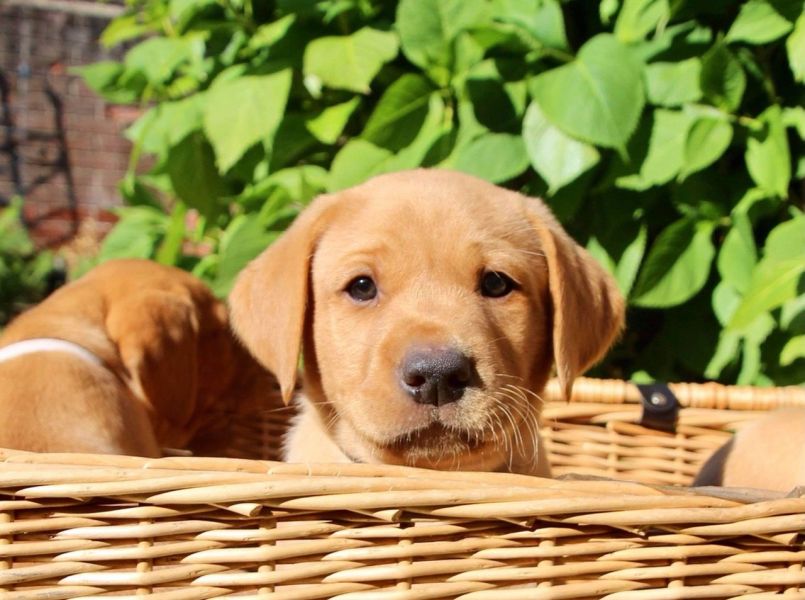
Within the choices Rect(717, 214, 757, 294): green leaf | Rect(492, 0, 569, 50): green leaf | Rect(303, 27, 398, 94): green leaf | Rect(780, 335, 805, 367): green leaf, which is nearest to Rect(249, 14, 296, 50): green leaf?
Rect(303, 27, 398, 94): green leaf

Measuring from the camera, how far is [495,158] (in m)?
3.86

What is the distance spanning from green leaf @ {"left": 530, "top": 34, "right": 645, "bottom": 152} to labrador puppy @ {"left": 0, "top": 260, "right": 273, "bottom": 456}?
1.64 m

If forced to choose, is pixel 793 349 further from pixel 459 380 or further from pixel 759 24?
pixel 459 380

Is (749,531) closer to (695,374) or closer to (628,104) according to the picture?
(628,104)

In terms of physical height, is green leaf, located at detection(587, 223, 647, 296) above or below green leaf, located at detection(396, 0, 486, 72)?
below

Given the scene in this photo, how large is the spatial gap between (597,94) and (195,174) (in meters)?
1.99

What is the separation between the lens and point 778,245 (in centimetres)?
364

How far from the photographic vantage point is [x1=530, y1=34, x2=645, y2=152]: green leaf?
3375mm

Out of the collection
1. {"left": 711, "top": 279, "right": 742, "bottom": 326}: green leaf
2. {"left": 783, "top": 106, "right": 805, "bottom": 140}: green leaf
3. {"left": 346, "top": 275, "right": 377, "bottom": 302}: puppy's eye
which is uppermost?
{"left": 783, "top": 106, "right": 805, "bottom": 140}: green leaf

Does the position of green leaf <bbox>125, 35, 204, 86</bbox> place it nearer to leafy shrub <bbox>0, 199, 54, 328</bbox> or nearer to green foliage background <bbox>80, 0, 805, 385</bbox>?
green foliage background <bbox>80, 0, 805, 385</bbox>

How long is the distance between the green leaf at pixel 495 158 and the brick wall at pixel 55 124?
21.2 feet

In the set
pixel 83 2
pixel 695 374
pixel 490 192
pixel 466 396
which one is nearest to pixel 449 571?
pixel 466 396

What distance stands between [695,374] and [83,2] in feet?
28.0

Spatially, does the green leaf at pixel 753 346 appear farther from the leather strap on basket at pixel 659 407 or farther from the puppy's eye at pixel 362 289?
the puppy's eye at pixel 362 289
